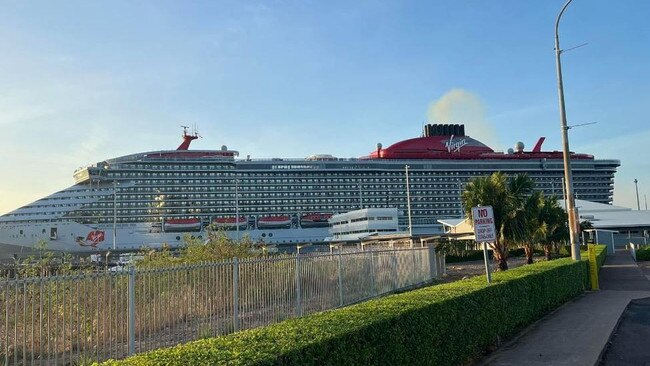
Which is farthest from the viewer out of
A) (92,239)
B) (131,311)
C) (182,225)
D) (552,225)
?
(182,225)

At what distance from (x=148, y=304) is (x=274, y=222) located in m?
71.2

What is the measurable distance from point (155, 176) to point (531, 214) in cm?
6064

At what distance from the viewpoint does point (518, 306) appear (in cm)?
995

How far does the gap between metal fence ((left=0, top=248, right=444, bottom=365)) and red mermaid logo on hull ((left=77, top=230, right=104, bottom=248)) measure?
2355 inches

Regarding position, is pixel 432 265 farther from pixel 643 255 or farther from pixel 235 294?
pixel 643 255

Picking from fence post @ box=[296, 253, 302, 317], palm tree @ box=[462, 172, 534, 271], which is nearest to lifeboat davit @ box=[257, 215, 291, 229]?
palm tree @ box=[462, 172, 534, 271]

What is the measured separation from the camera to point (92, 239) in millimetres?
66375

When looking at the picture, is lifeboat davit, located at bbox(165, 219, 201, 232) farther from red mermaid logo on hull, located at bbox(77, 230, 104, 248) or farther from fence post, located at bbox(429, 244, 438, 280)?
fence post, located at bbox(429, 244, 438, 280)

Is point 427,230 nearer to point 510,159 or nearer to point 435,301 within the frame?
point 510,159

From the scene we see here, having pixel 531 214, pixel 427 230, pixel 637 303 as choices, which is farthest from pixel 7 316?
pixel 427 230

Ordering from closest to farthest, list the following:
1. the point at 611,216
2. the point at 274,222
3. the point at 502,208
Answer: the point at 502,208 < the point at 611,216 < the point at 274,222

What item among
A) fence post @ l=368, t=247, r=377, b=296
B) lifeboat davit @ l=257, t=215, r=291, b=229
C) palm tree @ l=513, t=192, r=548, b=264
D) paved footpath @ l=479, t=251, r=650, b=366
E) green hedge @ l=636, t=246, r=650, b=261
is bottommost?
green hedge @ l=636, t=246, r=650, b=261

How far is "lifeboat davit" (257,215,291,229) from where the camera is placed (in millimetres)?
78438

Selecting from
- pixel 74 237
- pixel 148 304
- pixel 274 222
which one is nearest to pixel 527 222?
pixel 148 304
